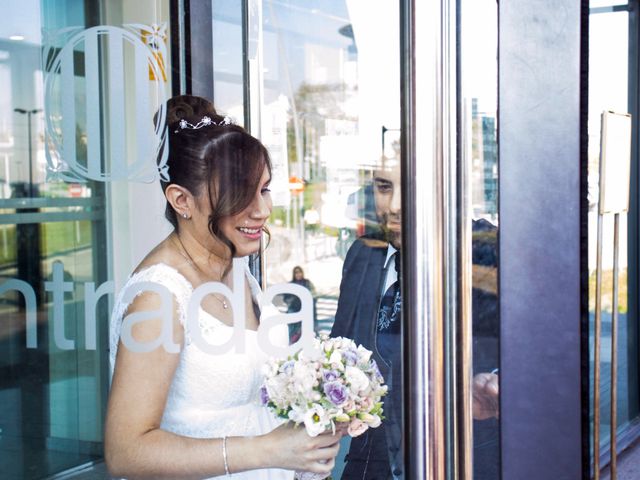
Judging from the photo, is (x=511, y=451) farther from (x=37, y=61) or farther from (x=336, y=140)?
(x=37, y=61)

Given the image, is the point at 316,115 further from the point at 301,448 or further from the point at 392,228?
the point at 301,448

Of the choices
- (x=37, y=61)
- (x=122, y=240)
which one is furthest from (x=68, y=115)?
(x=122, y=240)

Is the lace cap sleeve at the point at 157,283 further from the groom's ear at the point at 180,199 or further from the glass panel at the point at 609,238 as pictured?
the glass panel at the point at 609,238

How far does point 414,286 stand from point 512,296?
0.24 metres

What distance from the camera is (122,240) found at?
1872 mm

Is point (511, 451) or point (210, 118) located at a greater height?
point (210, 118)

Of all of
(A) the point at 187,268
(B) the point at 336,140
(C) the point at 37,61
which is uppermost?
(C) the point at 37,61

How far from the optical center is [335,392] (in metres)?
1.75

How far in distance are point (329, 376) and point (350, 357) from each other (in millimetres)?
78

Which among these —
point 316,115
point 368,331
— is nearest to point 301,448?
point 368,331

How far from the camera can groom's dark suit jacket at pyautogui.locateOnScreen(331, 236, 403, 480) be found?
182 centimetres

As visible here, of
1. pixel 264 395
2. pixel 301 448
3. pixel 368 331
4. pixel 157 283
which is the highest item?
pixel 157 283

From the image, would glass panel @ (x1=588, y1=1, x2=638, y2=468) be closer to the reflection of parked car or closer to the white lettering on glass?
the reflection of parked car

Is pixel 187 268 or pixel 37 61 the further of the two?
pixel 37 61
